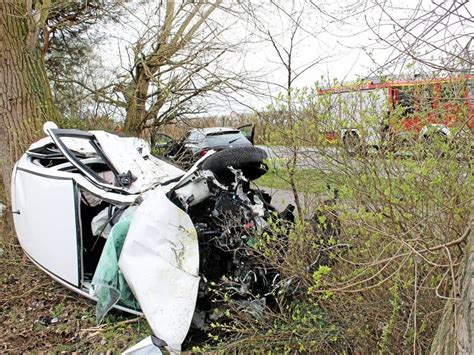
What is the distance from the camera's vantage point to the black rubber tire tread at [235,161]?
3.96 meters

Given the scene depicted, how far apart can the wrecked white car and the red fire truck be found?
1.00 metres

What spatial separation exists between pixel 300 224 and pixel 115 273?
1.57 m

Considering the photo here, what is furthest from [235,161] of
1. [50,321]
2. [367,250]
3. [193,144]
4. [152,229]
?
[193,144]

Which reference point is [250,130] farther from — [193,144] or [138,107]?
[138,107]

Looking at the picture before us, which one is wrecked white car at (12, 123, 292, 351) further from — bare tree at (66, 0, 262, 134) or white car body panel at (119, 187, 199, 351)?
bare tree at (66, 0, 262, 134)

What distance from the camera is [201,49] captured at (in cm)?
782

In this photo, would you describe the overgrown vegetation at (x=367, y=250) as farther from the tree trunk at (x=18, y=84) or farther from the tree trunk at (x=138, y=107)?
the tree trunk at (x=138, y=107)

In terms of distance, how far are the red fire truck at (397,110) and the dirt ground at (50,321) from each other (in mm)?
2293

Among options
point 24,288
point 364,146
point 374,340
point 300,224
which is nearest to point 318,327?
point 374,340

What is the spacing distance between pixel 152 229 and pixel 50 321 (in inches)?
68.0

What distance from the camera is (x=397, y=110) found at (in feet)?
9.55

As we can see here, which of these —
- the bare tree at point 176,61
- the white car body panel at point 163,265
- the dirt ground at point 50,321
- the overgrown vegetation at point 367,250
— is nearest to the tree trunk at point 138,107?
the bare tree at point 176,61

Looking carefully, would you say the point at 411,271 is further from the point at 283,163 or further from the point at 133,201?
the point at 133,201

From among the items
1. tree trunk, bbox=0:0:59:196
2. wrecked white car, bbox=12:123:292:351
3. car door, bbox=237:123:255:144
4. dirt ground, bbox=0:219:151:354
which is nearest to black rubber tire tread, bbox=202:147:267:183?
wrecked white car, bbox=12:123:292:351
